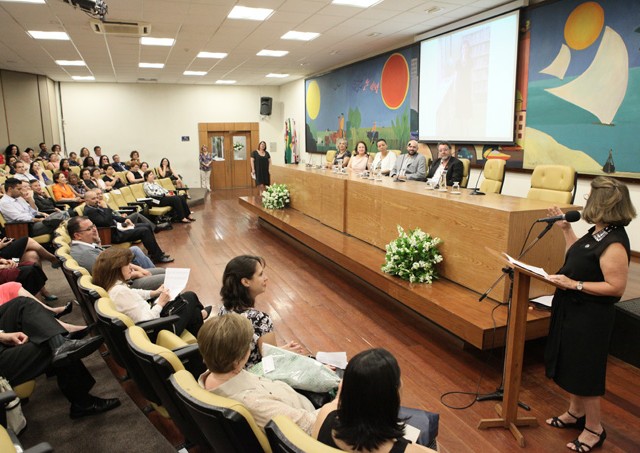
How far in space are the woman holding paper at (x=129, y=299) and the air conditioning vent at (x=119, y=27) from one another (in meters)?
5.52

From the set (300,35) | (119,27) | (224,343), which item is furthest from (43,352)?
(300,35)

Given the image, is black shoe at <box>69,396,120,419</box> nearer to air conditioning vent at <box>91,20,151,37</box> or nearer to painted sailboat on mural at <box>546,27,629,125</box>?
painted sailboat on mural at <box>546,27,629,125</box>

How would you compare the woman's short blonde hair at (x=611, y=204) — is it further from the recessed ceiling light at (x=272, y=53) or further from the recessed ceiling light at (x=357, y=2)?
the recessed ceiling light at (x=272, y=53)

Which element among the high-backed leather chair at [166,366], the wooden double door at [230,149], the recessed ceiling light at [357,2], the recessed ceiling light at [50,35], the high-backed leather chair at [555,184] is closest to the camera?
the high-backed leather chair at [166,366]

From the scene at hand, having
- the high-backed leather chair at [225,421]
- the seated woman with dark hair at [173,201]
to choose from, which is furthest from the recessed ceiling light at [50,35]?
the high-backed leather chair at [225,421]

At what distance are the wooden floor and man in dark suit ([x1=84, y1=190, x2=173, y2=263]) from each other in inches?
13.8

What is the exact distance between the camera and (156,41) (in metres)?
8.64

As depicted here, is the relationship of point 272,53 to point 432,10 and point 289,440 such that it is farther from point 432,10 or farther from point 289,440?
point 289,440

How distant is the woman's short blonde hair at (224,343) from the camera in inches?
69.1

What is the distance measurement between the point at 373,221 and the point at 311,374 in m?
3.13

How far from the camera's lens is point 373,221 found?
5102mm

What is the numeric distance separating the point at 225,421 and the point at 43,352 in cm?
170

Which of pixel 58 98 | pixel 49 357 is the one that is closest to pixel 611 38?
pixel 49 357

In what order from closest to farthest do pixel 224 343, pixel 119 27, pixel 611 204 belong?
1. pixel 224 343
2. pixel 611 204
3. pixel 119 27
